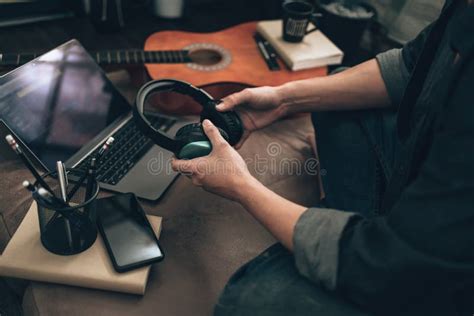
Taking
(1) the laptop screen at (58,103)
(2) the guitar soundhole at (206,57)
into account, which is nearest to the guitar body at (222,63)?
(2) the guitar soundhole at (206,57)

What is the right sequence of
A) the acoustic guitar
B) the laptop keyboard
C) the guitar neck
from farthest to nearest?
the acoustic guitar < the guitar neck < the laptop keyboard

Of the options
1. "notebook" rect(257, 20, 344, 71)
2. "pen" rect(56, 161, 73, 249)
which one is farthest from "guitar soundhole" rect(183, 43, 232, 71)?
"pen" rect(56, 161, 73, 249)

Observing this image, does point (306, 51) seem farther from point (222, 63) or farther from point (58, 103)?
point (58, 103)

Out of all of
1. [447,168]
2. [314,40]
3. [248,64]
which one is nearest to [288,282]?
[447,168]

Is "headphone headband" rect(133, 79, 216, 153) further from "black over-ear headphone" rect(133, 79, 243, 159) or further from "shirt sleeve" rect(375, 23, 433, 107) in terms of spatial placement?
"shirt sleeve" rect(375, 23, 433, 107)

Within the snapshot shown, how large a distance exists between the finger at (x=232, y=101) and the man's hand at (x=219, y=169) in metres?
0.09

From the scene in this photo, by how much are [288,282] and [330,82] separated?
52 centimetres

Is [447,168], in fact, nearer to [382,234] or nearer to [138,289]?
[382,234]

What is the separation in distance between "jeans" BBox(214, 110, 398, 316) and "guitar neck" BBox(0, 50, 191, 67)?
0.51 m

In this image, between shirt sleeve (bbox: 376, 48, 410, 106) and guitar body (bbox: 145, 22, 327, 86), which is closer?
shirt sleeve (bbox: 376, 48, 410, 106)

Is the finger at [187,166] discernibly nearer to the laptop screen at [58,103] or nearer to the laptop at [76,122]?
the laptop at [76,122]

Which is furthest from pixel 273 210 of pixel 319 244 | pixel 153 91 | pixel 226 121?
pixel 153 91

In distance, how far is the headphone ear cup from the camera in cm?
80

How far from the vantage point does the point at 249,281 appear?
67cm
